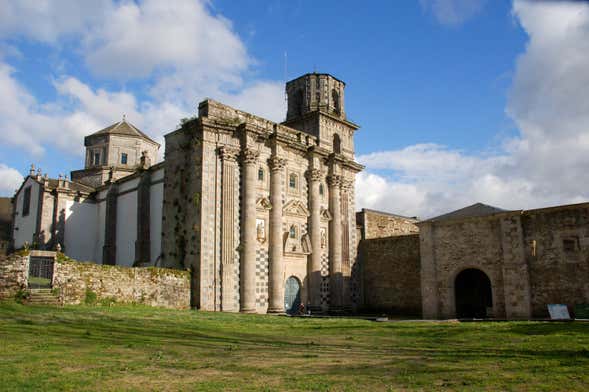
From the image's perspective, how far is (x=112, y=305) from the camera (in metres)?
20.5

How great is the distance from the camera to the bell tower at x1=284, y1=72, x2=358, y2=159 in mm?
31953

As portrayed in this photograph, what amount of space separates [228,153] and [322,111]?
8.82m

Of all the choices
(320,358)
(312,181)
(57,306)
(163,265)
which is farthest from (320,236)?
(320,358)

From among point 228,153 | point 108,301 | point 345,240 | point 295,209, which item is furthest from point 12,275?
point 345,240

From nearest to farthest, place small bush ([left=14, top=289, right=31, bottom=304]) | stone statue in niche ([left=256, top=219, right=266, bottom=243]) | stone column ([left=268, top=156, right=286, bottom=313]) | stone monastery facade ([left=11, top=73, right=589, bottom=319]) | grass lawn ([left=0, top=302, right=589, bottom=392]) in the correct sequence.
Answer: grass lawn ([left=0, top=302, right=589, bottom=392]) → small bush ([left=14, top=289, right=31, bottom=304]) → stone monastery facade ([left=11, top=73, right=589, bottom=319]) → stone column ([left=268, top=156, right=286, bottom=313]) → stone statue in niche ([left=256, top=219, right=266, bottom=243])

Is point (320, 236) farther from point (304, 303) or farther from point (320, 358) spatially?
point (320, 358)

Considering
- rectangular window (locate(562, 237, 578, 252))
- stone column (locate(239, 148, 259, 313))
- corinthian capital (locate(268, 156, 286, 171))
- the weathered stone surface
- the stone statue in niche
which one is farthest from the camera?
the weathered stone surface

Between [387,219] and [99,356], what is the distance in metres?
29.2

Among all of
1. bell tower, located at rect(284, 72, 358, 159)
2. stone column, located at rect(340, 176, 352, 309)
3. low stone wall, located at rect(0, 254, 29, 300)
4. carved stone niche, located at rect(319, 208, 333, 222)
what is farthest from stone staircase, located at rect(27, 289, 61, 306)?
bell tower, located at rect(284, 72, 358, 159)

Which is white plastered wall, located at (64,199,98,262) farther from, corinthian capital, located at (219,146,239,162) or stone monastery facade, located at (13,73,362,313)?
corinthian capital, located at (219,146,239,162)

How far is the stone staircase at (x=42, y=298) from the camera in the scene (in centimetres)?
1847

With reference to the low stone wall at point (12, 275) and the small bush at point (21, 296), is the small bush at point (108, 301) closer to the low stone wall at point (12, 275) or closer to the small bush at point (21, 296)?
the small bush at point (21, 296)

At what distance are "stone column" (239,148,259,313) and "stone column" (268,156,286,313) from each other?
1371 millimetres

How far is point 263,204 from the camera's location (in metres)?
26.9
